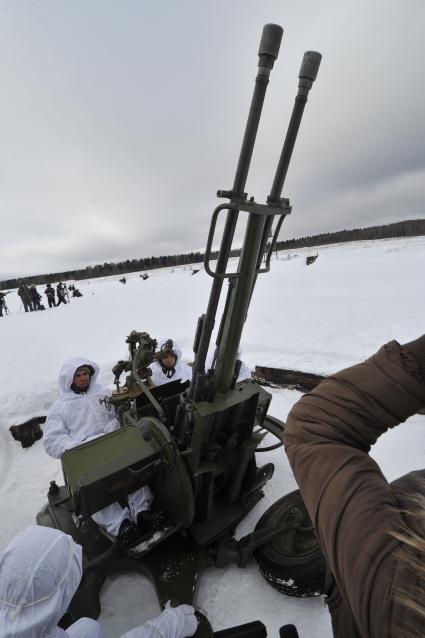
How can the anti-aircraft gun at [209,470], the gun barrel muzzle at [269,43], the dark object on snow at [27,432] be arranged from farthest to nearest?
1. the dark object on snow at [27,432]
2. the anti-aircraft gun at [209,470]
3. the gun barrel muzzle at [269,43]

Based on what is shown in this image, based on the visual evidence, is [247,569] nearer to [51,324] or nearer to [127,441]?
[127,441]

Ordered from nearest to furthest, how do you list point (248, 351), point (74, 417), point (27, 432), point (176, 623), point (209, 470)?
point (176, 623)
point (209, 470)
point (74, 417)
point (27, 432)
point (248, 351)

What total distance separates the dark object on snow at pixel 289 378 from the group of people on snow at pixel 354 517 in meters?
4.09

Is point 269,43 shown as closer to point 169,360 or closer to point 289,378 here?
point 169,360

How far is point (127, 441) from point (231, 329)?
3.82ft

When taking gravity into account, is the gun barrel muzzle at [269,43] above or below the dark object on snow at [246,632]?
above

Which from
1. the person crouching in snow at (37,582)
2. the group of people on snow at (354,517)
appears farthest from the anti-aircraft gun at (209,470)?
the group of people on snow at (354,517)

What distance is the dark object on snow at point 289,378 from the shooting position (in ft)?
17.7

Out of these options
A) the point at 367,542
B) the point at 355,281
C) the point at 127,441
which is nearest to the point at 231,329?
the point at 127,441

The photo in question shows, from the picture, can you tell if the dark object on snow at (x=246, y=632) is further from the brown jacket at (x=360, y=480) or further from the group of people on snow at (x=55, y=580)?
the brown jacket at (x=360, y=480)

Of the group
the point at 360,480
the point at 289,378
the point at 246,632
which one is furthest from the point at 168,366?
the point at 360,480

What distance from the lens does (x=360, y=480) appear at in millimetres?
704

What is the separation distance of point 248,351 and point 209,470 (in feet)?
16.2

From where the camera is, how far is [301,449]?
810 millimetres
